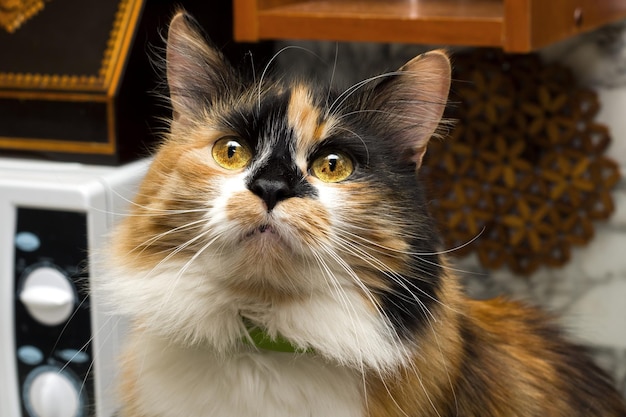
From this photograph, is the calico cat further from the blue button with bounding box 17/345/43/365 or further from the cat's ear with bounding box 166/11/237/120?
the blue button with bounding box 17/345/43/365

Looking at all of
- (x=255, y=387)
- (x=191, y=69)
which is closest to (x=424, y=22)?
(x=191, y=69)

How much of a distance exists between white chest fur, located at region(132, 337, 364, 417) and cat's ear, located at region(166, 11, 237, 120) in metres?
0.31

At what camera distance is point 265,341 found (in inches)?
36.4

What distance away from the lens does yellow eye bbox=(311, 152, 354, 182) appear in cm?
92


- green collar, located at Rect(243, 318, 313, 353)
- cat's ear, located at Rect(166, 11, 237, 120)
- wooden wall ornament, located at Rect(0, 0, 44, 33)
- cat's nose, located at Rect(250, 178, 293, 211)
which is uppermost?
wooden wall ornament, located at Rect(0, 0, 44, 33)

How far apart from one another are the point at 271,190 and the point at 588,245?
1.05 m

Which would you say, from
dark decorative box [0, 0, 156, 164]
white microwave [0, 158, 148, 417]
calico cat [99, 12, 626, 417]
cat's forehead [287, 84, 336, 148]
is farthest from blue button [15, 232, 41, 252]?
cat's forehead [287, 84, 336, 148]

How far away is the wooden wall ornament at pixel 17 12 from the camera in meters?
1.29

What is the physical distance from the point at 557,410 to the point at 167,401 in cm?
52

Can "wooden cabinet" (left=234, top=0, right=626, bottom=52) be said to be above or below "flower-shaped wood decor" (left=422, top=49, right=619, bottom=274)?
above

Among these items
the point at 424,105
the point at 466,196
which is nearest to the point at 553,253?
the point at 466,196

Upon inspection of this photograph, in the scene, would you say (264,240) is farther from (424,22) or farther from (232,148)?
(424,22)

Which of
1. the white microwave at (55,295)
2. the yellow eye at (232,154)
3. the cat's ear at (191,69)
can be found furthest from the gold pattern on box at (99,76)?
the yellow eye at (232,154)

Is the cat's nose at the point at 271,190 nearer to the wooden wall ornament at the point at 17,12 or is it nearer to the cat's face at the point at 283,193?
the cat's face at the point at 283,193
